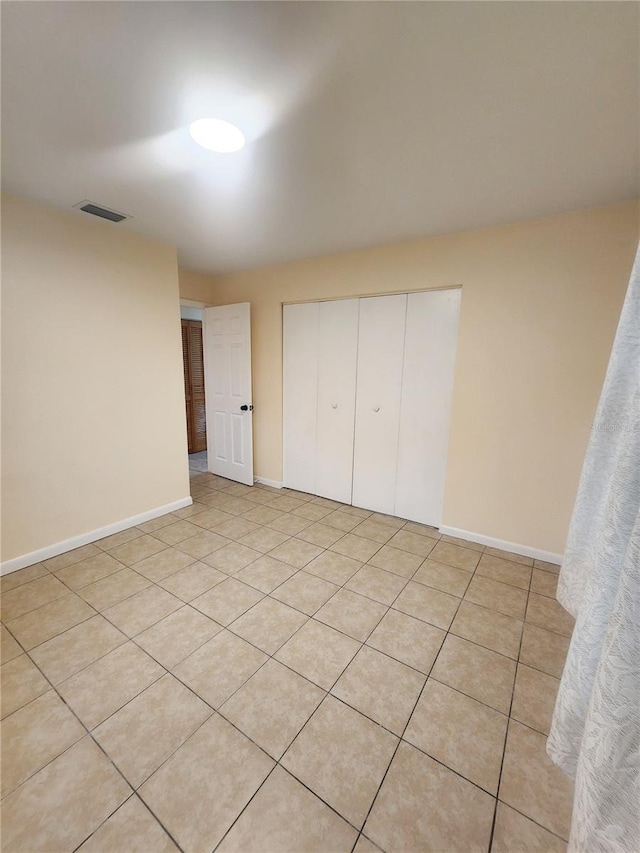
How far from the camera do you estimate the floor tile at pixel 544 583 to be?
2127 millimetres

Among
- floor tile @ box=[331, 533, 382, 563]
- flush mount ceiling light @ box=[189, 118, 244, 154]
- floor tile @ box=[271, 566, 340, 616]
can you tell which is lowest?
floor tile @ box=[271, 566, 340, 616]

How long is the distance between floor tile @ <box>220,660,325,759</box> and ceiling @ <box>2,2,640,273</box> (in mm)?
2386

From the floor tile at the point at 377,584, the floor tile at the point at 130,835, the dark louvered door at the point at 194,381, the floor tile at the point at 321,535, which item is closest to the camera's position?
the floor tile at the point at 130,835

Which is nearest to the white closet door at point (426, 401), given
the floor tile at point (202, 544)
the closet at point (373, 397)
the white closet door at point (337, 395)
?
the closet at point (373, 397)

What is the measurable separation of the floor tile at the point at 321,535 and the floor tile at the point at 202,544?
64 centimetres

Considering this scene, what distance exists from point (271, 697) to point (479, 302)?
268 cm

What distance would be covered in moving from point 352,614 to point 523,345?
2.10 meters

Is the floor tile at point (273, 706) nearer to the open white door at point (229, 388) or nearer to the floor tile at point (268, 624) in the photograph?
the floor tile at point (268, 624)

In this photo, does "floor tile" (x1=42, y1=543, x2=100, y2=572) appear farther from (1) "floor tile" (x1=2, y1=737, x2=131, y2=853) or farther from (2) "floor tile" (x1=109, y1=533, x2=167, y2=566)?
(1) "floor tile" (x1=2, y1=737, x2=131, y2=853)

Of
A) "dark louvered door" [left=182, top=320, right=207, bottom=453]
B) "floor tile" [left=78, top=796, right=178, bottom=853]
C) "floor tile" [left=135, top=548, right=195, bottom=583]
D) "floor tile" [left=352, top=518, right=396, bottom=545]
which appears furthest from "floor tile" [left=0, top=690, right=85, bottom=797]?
"dark louvered door" [left=182, top=320, right=207, bottom=453]

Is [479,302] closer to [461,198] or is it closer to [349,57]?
[461,198]

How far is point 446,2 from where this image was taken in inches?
37.0

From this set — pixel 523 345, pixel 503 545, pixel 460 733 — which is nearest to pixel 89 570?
pixel 460 733

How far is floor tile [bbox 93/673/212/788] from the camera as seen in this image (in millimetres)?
1186
